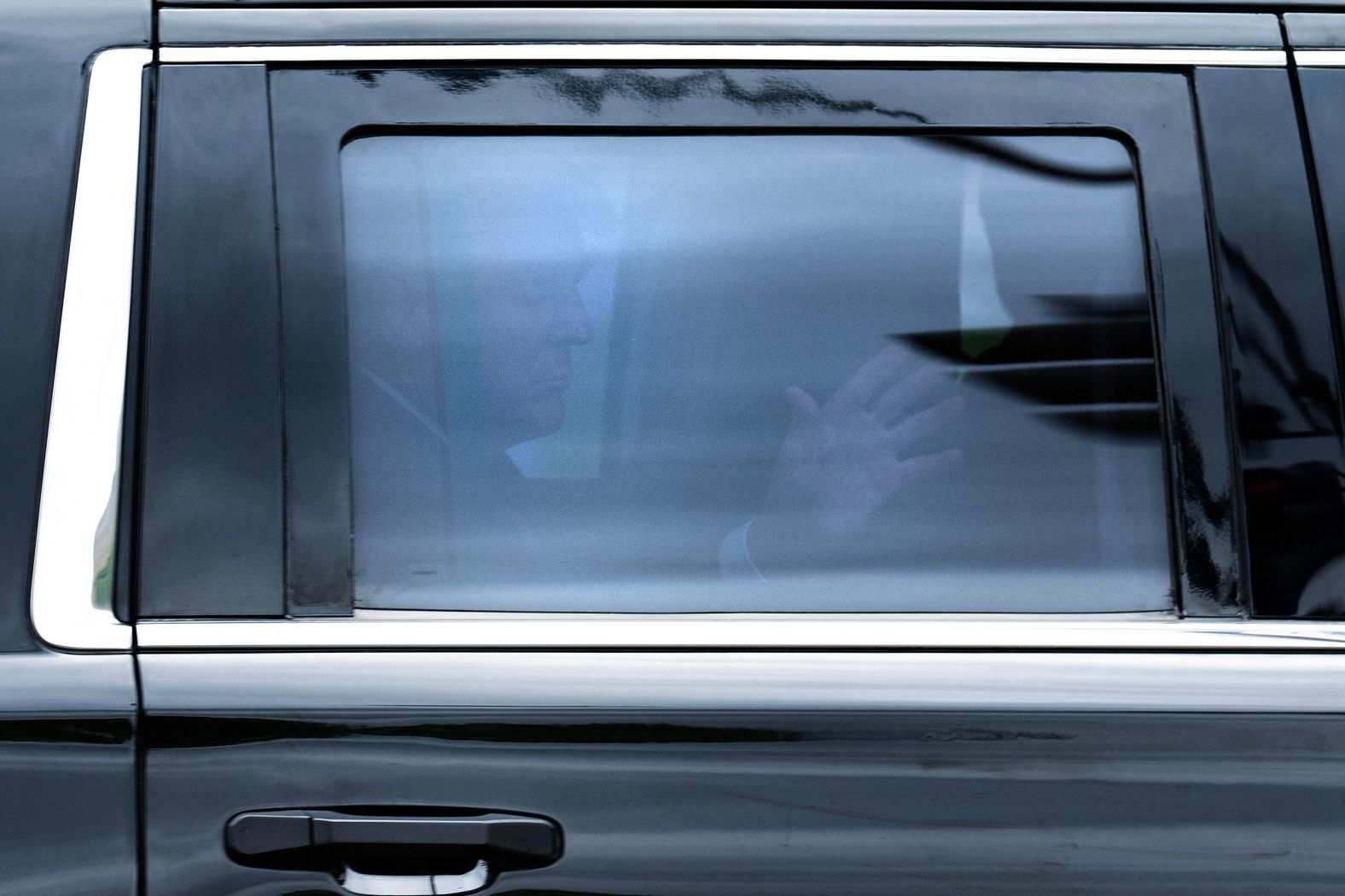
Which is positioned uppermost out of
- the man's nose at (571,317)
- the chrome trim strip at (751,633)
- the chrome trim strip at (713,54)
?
the chrome trim strip at (713,54)

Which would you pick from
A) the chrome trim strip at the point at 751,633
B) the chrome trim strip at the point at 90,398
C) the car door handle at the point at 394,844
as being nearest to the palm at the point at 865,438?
the chrome trim strip at the point at 751,633

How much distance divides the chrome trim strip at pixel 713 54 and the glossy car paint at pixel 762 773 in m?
0.60

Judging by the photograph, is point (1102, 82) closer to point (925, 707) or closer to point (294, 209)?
point (925, 707)

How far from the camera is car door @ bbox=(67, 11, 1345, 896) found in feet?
3.62

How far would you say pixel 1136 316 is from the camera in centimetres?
123

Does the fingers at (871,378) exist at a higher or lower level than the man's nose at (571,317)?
lower

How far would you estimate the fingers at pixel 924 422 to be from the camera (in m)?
1.25

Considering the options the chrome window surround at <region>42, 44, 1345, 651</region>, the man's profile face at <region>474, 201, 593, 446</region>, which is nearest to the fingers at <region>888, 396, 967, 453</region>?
the chrome window surround at <region>42, 44, 1345, 651</region>

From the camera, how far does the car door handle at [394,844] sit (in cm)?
109

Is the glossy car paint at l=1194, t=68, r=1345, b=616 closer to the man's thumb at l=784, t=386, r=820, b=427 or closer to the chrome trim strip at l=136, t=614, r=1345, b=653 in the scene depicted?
the chrome trim strip at l=136, t=614, r=1345, b=653

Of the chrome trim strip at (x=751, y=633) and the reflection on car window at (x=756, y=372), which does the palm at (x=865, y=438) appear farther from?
the chrome trim strip at (x=751, y=633)

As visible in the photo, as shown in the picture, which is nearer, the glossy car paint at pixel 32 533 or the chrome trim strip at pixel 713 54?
the glossy car paint at pixel 32 533

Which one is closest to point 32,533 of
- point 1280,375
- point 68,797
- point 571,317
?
point 68,797

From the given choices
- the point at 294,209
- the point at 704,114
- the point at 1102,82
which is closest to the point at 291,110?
the point at 294,209
